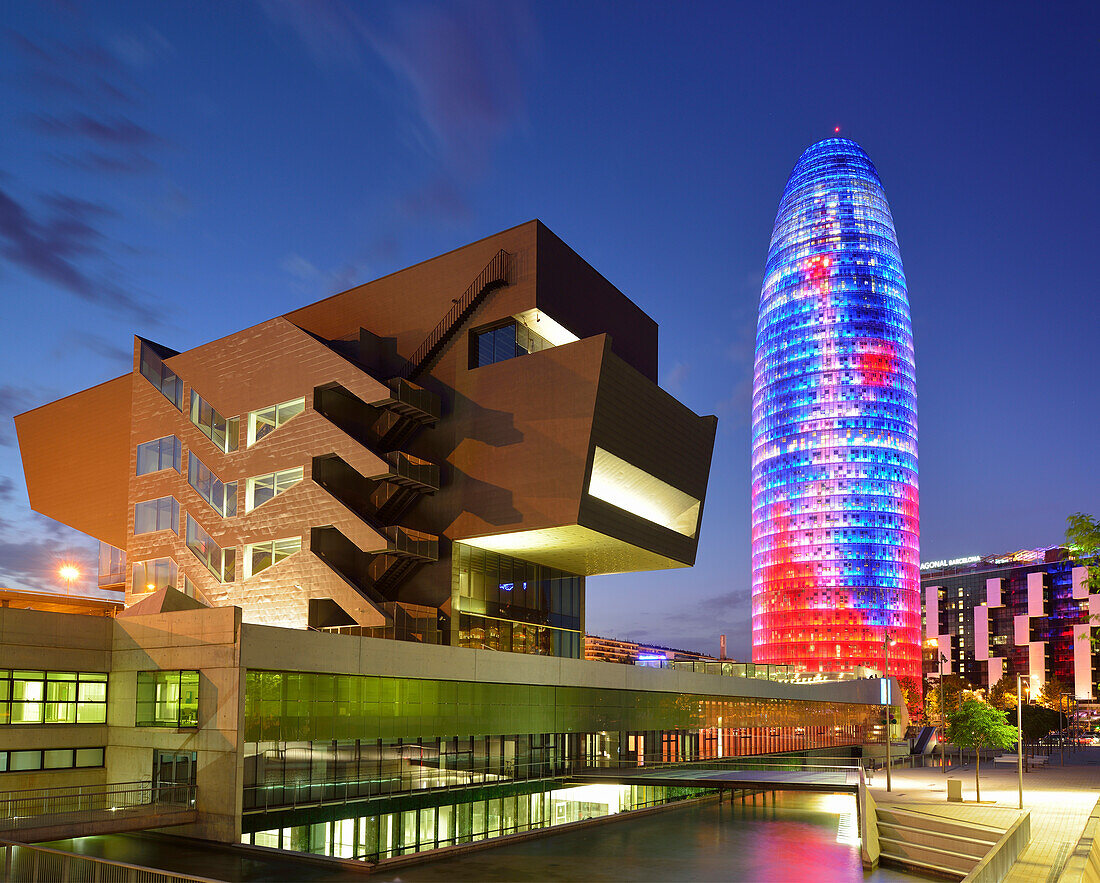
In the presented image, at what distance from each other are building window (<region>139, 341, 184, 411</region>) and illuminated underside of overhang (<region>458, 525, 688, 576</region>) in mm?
21347

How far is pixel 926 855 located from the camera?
3531 centimetres

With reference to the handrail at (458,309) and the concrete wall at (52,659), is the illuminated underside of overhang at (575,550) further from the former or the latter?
the concrete wall at (52,659)

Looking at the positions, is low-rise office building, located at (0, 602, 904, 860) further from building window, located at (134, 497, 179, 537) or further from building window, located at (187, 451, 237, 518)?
building window, located at (134, 497, 179, 537)

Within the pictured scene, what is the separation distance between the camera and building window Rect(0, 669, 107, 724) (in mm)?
38562

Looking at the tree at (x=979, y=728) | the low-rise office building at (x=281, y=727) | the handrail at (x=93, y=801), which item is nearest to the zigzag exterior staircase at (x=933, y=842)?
the low-rise office building at (x=281, y=727)

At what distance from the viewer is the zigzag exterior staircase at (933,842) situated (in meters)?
33.2

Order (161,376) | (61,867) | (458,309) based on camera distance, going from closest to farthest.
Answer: (61,867), (458,309), (161,376)

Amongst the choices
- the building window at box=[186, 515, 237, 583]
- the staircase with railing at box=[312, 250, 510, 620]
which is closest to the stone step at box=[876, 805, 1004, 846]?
the staircase with railing at box=[312, 250, 510, 620]

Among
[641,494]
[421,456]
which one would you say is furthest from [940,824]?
[421,456]

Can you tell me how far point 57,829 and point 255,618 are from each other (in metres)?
26.9

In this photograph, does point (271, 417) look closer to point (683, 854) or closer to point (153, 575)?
point (153, 575)

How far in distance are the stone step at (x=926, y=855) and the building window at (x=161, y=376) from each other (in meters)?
47.8

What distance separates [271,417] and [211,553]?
9155 mm

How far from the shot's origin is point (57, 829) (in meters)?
31.9
